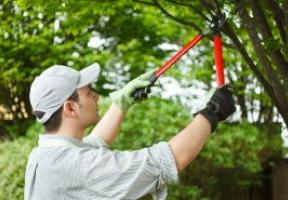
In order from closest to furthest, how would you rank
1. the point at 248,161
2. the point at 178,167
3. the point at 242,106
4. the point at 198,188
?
the point at 178,167 → the point at 198,188 → the point at 248,161 → the point at 242,106

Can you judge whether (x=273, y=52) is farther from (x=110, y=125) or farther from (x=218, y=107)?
(x=218, y=107)

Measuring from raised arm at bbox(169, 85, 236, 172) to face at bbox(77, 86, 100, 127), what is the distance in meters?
0.44

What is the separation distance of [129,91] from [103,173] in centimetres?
75

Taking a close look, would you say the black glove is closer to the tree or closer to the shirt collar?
the shirt collar

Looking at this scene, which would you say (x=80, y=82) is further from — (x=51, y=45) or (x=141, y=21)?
(x=141, y=21)

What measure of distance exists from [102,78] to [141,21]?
48.2 inches

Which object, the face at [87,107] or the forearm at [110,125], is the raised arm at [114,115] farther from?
the face at [87,107]

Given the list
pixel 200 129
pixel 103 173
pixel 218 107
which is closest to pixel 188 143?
pixel 200 129

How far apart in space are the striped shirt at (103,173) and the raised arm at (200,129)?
39 mm

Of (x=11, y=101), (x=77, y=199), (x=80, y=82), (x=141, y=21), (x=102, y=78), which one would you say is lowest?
(x=11, y=101)

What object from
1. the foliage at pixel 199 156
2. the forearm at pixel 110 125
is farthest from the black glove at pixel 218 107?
the foliage at pixel 199 156

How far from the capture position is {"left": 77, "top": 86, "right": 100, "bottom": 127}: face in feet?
8.95

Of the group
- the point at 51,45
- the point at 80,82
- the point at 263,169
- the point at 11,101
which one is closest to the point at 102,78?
the point at 51,45

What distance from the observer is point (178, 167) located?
244 centimetres
